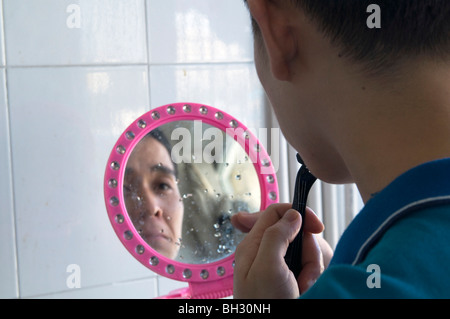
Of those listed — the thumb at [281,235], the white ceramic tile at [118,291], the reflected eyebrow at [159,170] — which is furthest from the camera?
the white ceramic tile at [118,291]

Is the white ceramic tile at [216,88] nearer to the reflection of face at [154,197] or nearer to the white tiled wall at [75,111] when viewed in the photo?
the white tiled wall at [75,111]

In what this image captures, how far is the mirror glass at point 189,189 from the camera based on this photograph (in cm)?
58

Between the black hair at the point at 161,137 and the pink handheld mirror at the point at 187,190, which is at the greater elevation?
the black hair at the point at 161,137

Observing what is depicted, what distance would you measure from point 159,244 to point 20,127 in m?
0.23

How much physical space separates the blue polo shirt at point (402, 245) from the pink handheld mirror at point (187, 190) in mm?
293

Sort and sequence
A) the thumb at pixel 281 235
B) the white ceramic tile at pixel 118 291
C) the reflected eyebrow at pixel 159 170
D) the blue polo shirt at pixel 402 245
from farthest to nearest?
the white ceramic tile at pixel 118 291 → the reflected eyebrow at pixel 159 170 → the thumb at pixel 281 235 → the blue polo shirt at pixel 402 245

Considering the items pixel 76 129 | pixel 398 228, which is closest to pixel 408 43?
pixel 398 228

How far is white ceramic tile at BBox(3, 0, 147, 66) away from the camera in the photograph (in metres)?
0.64

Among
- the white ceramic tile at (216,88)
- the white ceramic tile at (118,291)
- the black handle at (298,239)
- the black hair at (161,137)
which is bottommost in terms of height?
the white ceramic tile at (118,291)

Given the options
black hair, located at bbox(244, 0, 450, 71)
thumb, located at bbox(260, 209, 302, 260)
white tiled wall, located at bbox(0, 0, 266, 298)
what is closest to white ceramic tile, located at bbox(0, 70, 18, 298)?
white tiled wall, located at bbox(0, 0, 266, 298)

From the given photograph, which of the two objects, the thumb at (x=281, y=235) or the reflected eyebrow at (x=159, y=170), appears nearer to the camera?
the thumb at (x=281, y=235)

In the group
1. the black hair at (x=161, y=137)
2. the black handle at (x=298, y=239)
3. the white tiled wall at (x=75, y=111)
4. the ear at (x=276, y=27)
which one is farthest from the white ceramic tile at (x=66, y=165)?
the ear at (x=276, y=27)

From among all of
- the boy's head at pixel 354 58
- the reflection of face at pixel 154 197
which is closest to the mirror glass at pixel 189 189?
the reflection of face at pixel 154 197

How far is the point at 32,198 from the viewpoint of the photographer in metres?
0.66
